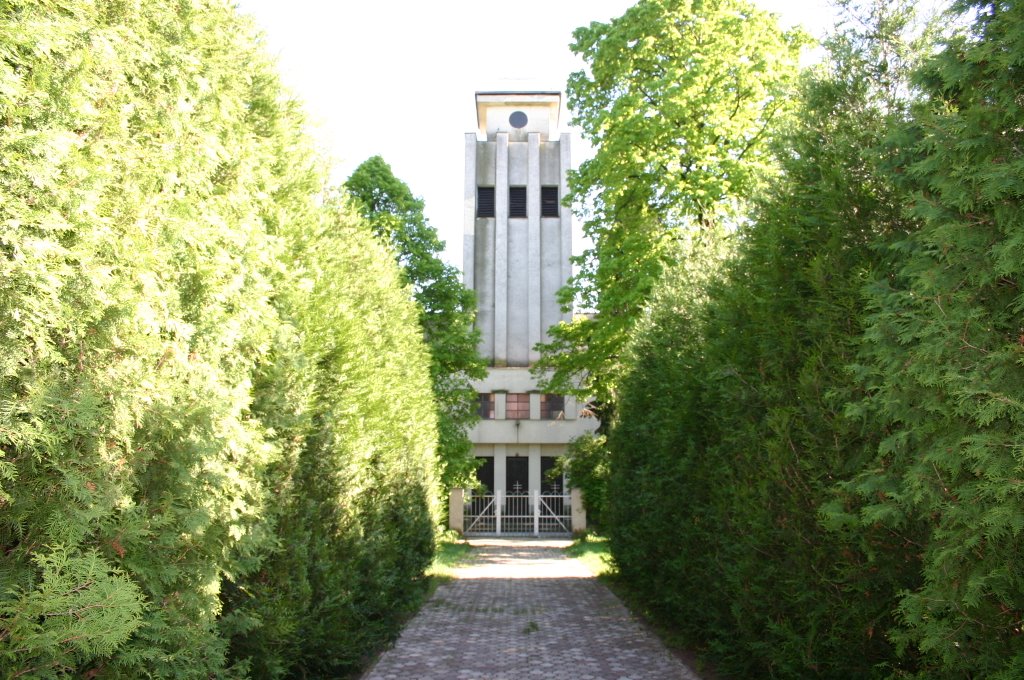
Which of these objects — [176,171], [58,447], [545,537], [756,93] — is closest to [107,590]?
[58,447]

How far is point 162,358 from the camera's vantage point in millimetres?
5008

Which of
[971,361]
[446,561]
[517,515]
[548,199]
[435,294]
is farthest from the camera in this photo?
[548,199]

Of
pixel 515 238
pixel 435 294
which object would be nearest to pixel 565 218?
pixel 515 238

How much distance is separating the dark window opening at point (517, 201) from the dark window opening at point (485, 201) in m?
0.80

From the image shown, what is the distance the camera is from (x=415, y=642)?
1201cm

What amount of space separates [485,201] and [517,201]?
1.42 meters

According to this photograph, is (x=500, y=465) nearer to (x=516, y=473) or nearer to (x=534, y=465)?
(x=516, y=473)

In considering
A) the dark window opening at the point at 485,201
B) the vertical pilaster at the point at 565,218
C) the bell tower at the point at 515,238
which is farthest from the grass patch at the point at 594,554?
the dark window opening at the point at 485,201

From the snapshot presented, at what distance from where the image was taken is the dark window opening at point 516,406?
39219 mm

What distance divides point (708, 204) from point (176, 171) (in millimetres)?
13538

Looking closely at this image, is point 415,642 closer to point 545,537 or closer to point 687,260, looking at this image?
point 687,260

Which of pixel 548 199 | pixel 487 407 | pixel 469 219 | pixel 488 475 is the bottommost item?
pixel 488 475

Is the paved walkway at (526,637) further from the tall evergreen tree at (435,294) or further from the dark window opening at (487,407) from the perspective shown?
the dark window opening at (487,407)

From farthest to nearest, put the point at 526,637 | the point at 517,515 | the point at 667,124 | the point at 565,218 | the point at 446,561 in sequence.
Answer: the point at 565,218, the point at 517,515, the point at 446,561, the point at 667,124, the point at 526,637
